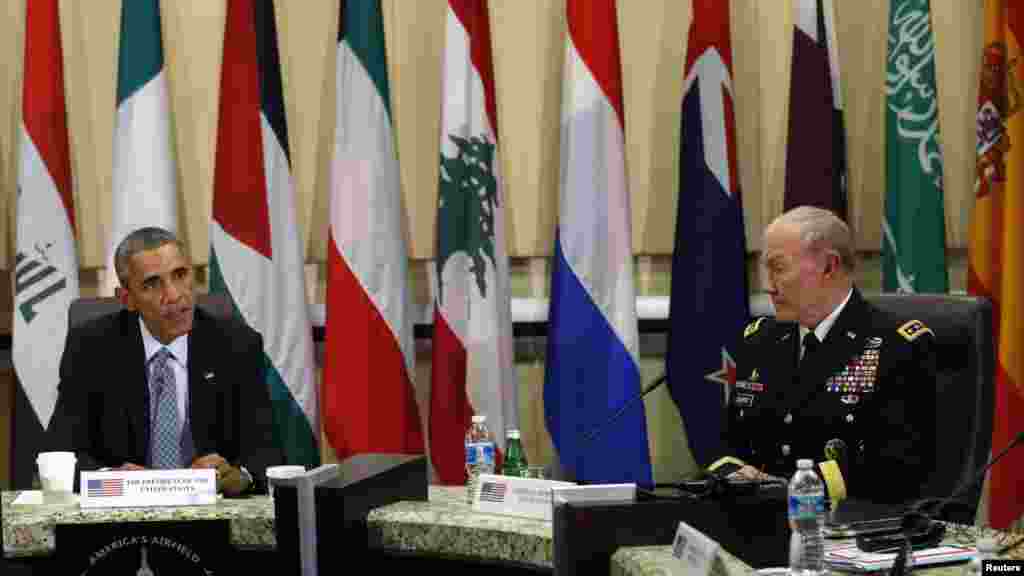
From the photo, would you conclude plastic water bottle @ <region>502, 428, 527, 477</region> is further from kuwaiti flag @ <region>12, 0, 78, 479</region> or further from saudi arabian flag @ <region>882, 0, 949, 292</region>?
kuwaiti flag @ <region>12, 0, 78, 479</region>

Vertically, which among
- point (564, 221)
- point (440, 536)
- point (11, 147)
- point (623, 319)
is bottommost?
point (440, 536)

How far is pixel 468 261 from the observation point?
520 cm

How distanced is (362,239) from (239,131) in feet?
1.81

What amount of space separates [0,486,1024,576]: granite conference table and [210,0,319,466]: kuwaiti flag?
2223 millimetres

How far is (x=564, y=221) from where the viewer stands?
5.18 metres

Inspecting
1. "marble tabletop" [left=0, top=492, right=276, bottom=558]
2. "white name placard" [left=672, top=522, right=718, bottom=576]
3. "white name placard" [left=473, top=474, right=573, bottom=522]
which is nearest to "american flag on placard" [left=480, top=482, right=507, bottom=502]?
"white name placard" [left=473, top=474, right=573, bottom=522]

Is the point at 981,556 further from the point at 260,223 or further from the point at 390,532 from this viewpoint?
the point at 260,223

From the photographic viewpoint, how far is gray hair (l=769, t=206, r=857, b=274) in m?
3.32

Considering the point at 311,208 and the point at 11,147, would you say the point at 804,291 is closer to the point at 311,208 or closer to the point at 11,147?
the point at 311,208

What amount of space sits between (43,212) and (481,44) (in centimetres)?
158

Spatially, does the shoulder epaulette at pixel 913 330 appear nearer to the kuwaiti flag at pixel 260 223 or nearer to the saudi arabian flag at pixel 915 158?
the saudi arabian flag at pixel 915 158

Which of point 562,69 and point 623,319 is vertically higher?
point 562,69

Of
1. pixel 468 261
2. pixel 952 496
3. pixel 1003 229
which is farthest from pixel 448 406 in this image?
pixel 952 496

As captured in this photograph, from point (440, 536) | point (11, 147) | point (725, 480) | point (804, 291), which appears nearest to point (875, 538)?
point (725, 480)
